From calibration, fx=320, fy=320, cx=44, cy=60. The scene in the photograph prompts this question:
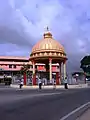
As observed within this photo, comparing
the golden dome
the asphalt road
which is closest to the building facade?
the golden dome

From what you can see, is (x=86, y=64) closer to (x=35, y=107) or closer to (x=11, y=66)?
(x=11, y=66)

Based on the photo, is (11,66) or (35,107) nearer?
(35,107)

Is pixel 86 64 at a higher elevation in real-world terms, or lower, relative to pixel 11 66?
higher

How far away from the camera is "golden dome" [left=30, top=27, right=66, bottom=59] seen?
185 ft

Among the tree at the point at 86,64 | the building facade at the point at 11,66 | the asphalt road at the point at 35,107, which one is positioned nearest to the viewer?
the asphalt road at the point at 35,107

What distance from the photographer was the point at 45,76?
59188mm

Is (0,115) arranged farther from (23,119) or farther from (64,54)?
(64,54)

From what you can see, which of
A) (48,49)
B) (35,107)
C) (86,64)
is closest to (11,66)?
(86,64)

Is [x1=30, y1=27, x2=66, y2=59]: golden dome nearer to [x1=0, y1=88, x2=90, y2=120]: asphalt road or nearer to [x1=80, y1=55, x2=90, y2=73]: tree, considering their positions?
[x1=0, y1=88, x2=90, y2=120]: asphalt road

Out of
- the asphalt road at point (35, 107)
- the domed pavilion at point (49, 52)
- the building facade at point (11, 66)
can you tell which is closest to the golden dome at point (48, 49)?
the domed pavilion at point (49, 52)

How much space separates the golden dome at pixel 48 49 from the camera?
185 ft

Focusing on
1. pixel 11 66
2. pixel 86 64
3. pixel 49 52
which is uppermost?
pixel 86 64

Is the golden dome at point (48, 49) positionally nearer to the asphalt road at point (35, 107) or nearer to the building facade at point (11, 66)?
the asphalt road at point (35, 107)

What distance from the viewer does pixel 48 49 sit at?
56.6m
